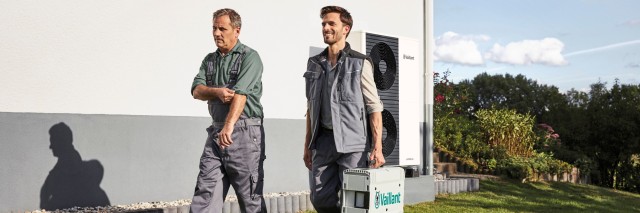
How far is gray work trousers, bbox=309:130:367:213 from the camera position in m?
4.84

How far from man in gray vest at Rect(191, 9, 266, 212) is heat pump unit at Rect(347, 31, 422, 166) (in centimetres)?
321

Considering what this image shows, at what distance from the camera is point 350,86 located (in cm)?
483

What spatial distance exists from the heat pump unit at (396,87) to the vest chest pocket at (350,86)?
10.7ft

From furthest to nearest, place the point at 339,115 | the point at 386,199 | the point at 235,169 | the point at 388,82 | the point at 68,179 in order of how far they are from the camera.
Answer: the point at 388,82 → the point at 68,179 → the point at 235,169 → the point at 339,115 → the point at 386,199

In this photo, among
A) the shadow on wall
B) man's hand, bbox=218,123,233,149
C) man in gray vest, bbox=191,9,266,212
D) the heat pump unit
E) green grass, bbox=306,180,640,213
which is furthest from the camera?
green grass, bbox=306,180,640,213

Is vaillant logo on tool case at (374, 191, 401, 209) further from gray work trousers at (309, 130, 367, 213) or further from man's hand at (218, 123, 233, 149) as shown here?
man's hand at (218, 123, 233, 149)

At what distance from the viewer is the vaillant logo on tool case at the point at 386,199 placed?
4586 millimetres

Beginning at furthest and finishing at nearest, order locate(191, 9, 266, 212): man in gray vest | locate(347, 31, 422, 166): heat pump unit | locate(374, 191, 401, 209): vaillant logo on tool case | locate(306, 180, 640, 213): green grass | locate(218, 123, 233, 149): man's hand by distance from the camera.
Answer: locate(306, 180, 640, 213): green grass
locate(347, 31, 422, 166): heat pump unit
locate(191, 9, 266, 212): man in gray vest
locate(218, 123, 233, 149): man's hand
locate(374, 191, 401, 209): vaillant logo on tool case

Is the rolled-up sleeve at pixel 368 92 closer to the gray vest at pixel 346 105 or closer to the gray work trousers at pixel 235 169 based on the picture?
the gray vest at pixel 346 105

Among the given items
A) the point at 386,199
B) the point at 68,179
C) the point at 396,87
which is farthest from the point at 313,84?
the point at 396,87

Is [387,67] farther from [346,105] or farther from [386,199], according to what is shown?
[386,199]

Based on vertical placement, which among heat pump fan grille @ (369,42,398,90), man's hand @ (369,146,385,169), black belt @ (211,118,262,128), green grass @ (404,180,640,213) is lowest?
green grass @ (404,180,640,213)

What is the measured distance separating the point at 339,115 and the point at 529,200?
5835mm

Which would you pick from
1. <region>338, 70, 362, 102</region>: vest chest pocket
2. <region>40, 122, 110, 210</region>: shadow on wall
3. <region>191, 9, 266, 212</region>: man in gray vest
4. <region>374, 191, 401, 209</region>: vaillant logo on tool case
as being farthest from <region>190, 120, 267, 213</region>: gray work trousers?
<region>40, 122, 110, 210</region>: shadow on wall
